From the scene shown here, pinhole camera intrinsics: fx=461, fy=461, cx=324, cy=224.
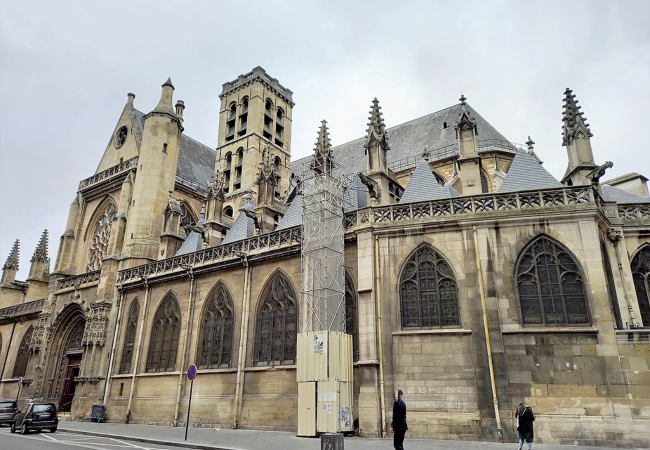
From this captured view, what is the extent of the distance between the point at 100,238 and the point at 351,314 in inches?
907

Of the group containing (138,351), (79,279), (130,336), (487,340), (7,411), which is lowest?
(7,411)

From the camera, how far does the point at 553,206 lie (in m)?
14.0

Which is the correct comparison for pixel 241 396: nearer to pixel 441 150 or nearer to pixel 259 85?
pixel 441 150

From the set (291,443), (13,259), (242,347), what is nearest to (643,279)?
(291,443)

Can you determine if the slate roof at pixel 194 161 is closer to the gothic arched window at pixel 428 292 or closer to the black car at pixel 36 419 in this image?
the black car at pixel 36 419

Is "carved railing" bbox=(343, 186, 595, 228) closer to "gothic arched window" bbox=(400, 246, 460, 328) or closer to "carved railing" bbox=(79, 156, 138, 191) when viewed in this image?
"gothic arched window" bbox=(400, 246, 460, 328)

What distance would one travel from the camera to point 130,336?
23266mm

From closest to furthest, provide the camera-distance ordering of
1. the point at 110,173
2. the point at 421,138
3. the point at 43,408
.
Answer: the point at 43,408
the point at 421,138
the point at 110,173

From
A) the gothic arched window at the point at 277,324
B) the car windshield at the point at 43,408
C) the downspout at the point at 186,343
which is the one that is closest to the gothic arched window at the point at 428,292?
the gothic arched window at the point at 277,324

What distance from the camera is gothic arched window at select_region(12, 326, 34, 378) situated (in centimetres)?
3159

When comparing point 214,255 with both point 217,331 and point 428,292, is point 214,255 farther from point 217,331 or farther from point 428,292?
point 428,292

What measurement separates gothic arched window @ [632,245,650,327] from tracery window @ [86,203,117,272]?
95.5 ft

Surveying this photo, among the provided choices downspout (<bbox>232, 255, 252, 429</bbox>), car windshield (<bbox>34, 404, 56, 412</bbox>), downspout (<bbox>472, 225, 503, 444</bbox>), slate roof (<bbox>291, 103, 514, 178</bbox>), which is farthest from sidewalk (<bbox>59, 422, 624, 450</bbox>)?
slate roof (<bbox>291, 103, 514, 178</bbox>)

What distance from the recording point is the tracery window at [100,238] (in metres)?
31.2
